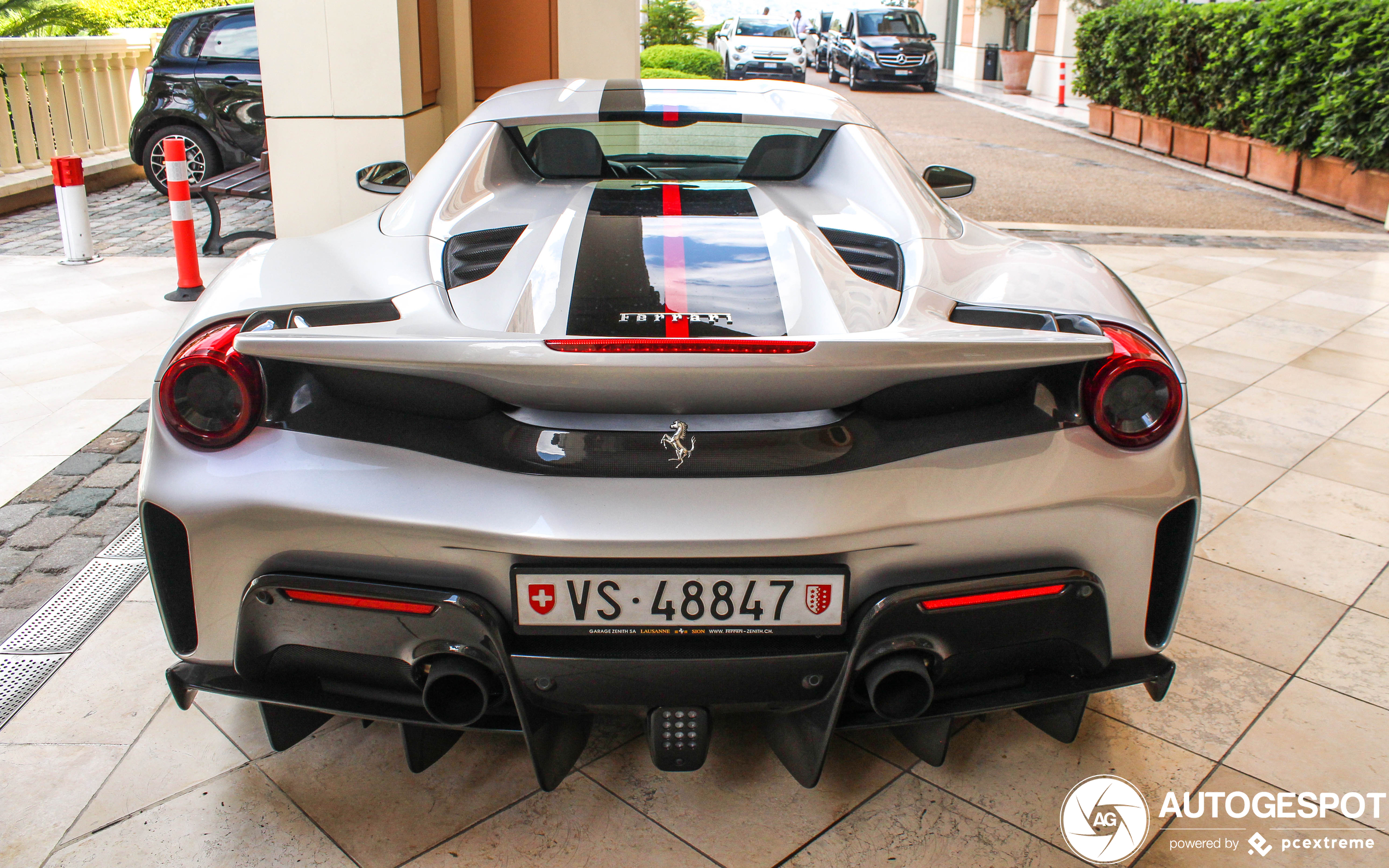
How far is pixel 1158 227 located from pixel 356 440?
345 inches

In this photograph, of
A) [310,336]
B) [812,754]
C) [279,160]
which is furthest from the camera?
[279,160]

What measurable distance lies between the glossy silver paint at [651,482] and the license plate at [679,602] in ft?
0.11

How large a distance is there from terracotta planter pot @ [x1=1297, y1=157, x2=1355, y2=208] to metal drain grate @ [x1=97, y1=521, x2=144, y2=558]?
10.7m

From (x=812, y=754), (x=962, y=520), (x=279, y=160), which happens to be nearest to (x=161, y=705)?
(x=812, y=754)

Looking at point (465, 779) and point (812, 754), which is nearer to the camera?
point (812, 754)

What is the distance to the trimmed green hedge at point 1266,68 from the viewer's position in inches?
368

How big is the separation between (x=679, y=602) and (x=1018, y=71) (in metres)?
25.2

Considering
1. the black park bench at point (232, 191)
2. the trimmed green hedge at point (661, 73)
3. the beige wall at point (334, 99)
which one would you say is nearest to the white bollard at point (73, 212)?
the black park bench at point (232, 191)

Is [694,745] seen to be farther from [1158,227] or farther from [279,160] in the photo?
[1158,227]

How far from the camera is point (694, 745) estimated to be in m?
1.73

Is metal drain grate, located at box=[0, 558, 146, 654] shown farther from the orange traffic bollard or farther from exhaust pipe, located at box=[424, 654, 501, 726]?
the orange traffic bollard

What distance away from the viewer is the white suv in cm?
2277

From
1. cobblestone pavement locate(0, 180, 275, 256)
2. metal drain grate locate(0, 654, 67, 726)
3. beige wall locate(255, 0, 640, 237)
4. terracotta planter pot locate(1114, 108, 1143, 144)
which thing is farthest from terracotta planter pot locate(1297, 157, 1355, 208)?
metal drain grate locate(0, 654, 67, 726)

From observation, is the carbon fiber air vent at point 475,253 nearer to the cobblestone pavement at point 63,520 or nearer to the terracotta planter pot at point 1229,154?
the cobblestone pavement at point 63,520
